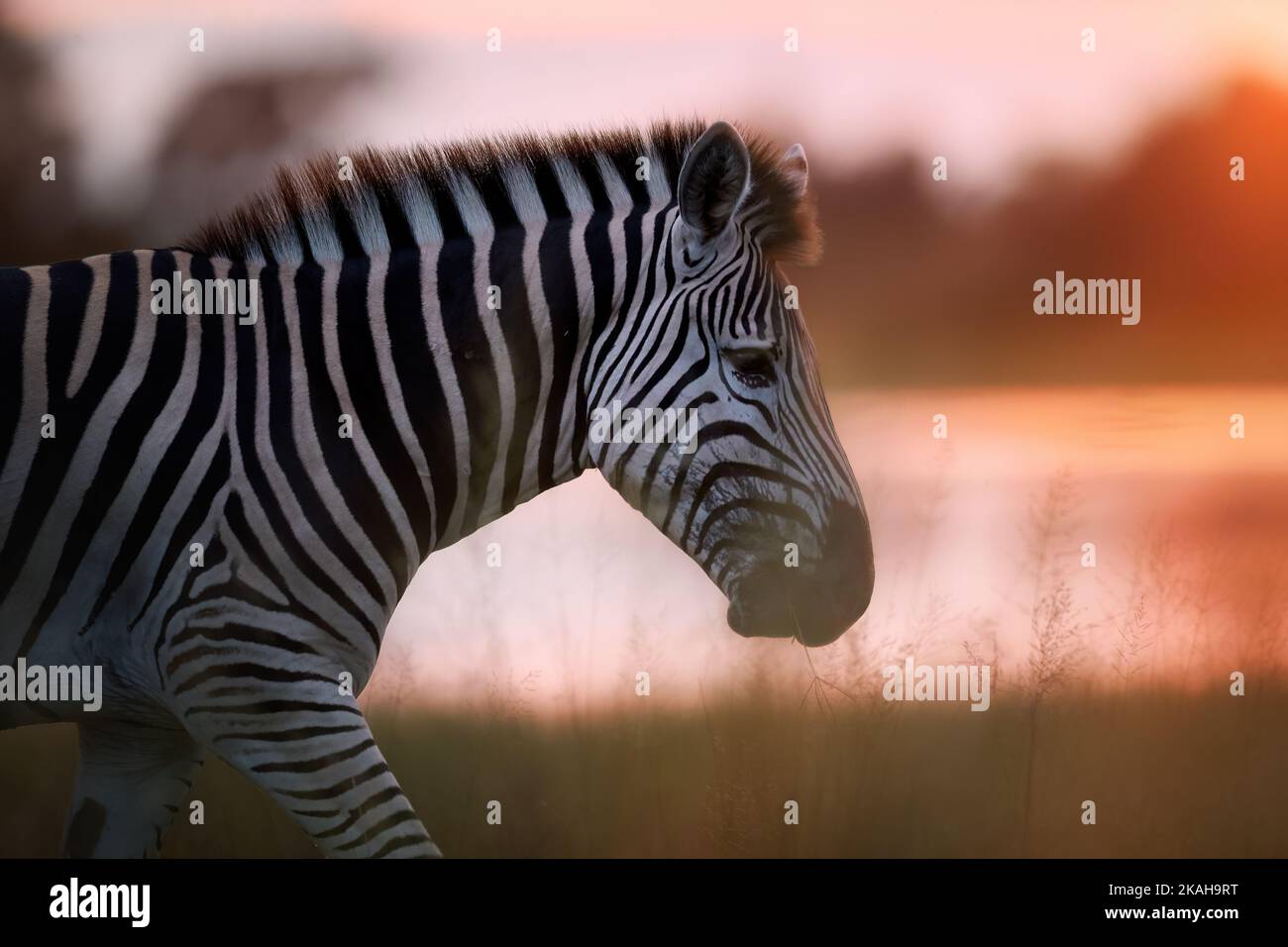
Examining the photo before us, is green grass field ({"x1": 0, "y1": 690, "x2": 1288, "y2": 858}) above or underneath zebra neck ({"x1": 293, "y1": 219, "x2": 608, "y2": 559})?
underneath

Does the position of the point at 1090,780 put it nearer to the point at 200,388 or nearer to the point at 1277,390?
the point at 1277,390

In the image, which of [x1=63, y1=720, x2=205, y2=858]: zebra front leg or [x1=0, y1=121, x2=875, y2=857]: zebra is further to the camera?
[x1=63, y1=720, x2=205, y2=858]: zebra front leg

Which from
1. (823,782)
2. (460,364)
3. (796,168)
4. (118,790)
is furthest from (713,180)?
(823,782)

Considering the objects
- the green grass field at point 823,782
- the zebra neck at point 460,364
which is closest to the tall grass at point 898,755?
the green grass field at point 823,782

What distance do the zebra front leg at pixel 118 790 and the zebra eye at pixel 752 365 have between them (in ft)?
6.95

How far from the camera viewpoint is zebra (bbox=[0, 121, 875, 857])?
124 inches

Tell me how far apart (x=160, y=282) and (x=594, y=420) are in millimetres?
1351

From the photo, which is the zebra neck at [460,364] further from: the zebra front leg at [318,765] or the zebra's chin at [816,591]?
the zebra's chin at [816,591]

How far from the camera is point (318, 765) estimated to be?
3.09 meters

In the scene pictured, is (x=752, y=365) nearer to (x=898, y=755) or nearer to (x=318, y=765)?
(x=318, y=765)

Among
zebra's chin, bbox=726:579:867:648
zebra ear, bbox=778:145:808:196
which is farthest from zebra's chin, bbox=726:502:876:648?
zebra ear, bbox=778:145:808:196

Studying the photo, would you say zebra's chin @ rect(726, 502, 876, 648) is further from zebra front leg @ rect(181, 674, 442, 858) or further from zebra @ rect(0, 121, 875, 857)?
zebra front leg @ rect(181, 674, 442, 858)

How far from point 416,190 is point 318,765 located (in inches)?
69.9

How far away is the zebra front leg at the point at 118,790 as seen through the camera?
3695 millimetres
